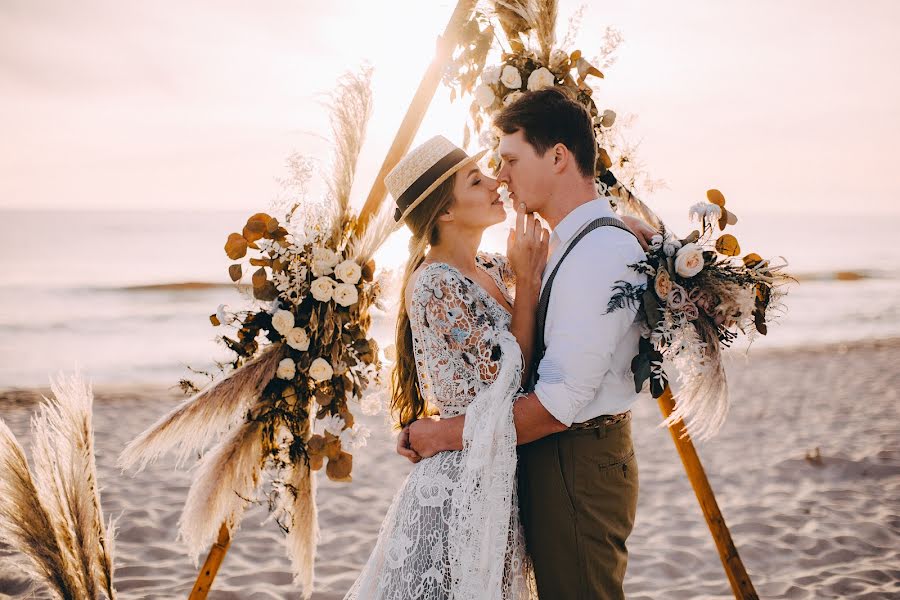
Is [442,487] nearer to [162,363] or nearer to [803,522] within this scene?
[803,522]

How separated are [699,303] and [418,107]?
4.83 feet

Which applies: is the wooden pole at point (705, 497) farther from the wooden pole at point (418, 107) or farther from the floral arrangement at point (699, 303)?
the wooden pole at point (418, 107)

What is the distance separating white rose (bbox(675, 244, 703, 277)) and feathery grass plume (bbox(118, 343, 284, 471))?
1562 millimetres

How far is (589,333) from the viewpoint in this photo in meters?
2.34

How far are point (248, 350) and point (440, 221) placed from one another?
94 cm

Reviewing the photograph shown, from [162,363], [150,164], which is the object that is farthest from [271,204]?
[150,164]

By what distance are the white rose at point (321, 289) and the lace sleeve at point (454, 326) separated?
14.7 inches

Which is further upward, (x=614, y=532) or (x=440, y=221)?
(x=440, y=221)

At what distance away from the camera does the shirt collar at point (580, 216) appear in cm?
261

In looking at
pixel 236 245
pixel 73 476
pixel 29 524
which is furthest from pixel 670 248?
pixel 29 524

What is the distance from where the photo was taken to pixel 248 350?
2869mm

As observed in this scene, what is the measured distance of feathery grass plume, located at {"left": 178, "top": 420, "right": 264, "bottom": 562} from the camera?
2.67 metres

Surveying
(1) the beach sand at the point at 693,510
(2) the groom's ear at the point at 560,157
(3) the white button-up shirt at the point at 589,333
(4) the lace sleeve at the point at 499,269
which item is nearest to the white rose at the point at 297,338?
(4) the lace sleeve at the point at 499,269

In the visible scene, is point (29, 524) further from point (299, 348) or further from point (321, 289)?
point (321, 289)
